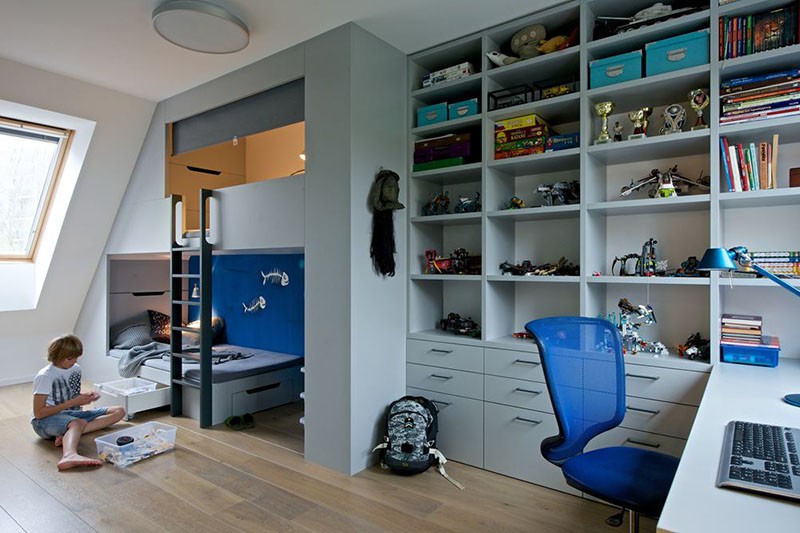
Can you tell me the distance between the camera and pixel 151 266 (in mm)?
5035

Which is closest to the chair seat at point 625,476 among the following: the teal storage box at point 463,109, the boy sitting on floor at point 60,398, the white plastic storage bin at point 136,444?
the teal storage box at point 463,109

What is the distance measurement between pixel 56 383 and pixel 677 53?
4.12 metres

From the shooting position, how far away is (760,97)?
215 cm

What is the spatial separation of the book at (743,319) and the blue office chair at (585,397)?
78 centimetres

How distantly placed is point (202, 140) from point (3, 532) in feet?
9.19

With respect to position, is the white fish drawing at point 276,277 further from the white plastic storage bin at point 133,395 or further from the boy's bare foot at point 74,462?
the boy's bare foot at point 74,462

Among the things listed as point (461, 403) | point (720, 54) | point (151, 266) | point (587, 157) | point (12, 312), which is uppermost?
point (720, 54)

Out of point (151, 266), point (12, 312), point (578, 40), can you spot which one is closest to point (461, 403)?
point (578, 40)

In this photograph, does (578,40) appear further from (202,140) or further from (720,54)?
(202,140)

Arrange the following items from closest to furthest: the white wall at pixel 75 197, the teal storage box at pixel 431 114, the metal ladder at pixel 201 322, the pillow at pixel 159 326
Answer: the teal storage box at pixel 431 114 < the metal ladder at pixel 201 322 < the white wall at pixel 75 197 < the pillow at pixel 159 326

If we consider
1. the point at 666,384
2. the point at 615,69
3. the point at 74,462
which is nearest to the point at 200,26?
the point at 615,69

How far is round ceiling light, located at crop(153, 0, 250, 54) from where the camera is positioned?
2.52m

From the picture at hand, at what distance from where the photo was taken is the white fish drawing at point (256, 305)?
4.50 meters

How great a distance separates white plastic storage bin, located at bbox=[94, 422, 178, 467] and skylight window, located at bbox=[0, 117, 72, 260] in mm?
2581
